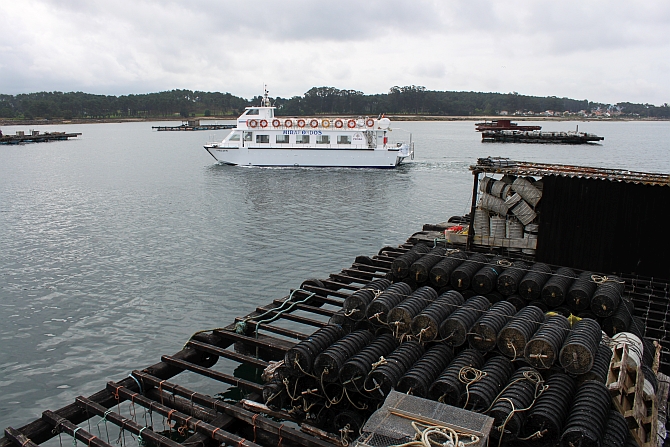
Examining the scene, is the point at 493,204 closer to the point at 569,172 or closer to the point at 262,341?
the point at 569,172

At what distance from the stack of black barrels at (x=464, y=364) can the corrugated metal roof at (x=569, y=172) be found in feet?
14.1

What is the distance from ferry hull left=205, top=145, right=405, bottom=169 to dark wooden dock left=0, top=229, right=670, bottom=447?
36.1 m

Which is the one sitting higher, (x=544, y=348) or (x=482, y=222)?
(x=482, y=222)

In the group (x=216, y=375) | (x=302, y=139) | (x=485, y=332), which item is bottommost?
(x=216, y=375)

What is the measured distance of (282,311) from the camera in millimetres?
13141

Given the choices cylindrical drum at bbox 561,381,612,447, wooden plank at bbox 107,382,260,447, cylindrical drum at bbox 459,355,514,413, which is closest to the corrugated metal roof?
cylindrical drum at bbox 459,355,514,413

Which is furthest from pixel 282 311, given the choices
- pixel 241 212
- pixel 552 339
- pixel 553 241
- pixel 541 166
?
pixel 241 212

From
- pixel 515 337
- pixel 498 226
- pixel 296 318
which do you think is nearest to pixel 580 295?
pixel 515 337

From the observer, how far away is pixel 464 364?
820 cm

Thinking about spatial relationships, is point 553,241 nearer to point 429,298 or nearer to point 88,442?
point 429,298

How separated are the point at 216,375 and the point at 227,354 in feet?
2.06

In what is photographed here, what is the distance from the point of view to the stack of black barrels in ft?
23.0

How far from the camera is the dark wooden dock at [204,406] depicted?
8195 mm

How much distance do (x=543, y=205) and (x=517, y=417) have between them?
30.3 feet
